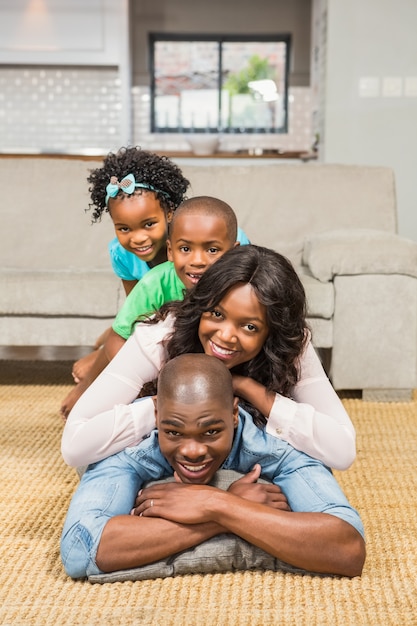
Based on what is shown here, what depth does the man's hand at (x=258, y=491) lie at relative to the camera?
144 cm

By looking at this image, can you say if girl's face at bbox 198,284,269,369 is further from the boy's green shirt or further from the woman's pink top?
the boy's green shirt

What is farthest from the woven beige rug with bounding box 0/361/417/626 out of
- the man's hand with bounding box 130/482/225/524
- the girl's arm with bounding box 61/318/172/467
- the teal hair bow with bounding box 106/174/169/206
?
the teal hair bow with bounding box 106/174/169/206

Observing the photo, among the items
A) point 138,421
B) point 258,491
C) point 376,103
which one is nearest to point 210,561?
point 258,491

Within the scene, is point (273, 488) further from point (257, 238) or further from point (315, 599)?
point (257, 238)

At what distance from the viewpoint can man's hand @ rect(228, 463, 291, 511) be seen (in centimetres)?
144

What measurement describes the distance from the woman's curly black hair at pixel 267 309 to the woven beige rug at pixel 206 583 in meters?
0.34

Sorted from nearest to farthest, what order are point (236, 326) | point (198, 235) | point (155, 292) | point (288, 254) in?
point (236, 326)
point (198, 235)
point (155, 292)
point (288, 254)

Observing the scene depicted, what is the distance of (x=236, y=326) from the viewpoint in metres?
1.48

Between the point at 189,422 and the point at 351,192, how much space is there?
7.55ft

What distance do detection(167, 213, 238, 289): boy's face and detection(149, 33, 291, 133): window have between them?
15.3 feet

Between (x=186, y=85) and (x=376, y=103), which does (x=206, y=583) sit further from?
(x=186, y=85)

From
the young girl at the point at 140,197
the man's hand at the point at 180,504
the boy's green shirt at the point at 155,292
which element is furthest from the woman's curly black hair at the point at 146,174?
the man's hand at the point at 180,504

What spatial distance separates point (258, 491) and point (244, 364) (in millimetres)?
262

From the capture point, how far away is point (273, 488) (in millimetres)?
1494
